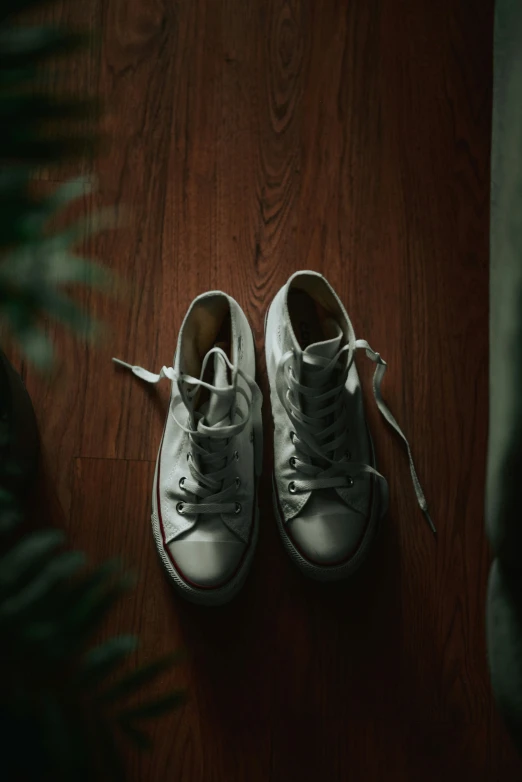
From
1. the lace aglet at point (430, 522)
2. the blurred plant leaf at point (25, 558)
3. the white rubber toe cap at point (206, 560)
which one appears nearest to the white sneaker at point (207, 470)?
the white rubber toe cap at point (206, 560)

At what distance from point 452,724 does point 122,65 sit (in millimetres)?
1212

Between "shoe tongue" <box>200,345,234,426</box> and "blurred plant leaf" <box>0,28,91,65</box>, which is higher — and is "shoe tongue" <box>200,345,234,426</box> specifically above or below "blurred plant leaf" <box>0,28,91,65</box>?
below

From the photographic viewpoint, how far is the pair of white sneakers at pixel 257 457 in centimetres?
91

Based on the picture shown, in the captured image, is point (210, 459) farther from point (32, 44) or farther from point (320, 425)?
point (32, 44)

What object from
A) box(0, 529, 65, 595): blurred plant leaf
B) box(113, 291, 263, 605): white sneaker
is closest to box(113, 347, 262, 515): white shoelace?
box(113, 291, 263, 605): white sneaker

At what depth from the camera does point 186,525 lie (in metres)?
0.92

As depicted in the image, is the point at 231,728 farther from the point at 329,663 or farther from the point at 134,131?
the point at 134,131

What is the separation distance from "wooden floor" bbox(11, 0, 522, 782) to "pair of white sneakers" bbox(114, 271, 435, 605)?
54mm

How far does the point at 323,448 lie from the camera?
3.08 feet

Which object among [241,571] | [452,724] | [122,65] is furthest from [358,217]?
[452,724]

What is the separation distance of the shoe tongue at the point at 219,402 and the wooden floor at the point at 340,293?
0.46 ft

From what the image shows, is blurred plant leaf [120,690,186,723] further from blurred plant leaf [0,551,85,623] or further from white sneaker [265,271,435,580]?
white sneaker [265,271,435,580]

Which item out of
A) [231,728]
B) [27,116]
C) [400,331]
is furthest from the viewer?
[400,331]

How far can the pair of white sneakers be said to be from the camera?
91cm
